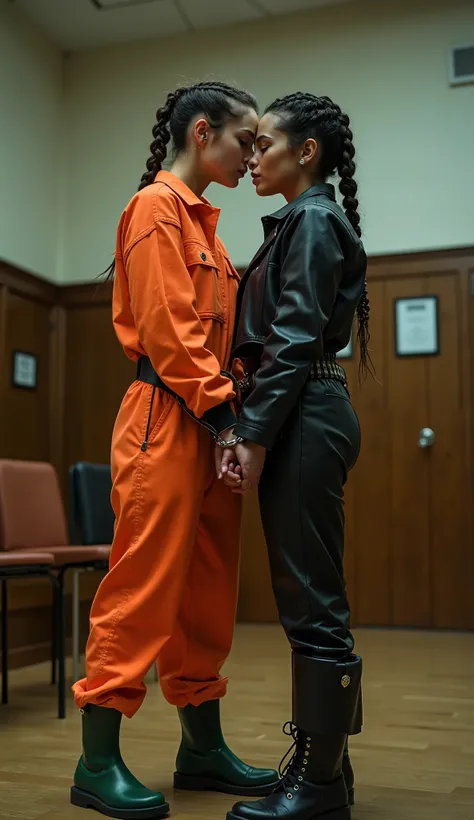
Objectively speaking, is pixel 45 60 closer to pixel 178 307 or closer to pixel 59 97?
pixel 59 97

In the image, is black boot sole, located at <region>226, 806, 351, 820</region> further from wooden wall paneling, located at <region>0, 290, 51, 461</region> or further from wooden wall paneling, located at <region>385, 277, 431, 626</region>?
wooden wall paneling, located at <region>0, 290, 51, 461</region>

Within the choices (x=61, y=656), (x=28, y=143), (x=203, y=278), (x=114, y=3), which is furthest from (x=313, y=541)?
(x=114, y=3)

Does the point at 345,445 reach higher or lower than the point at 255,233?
lower

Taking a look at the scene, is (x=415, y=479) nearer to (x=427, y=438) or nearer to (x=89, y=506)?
(x=427, y=438)

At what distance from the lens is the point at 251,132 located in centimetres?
186

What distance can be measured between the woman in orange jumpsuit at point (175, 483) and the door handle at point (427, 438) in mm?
2878

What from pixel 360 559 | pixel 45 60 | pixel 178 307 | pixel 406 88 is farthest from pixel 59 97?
pixel 178 307

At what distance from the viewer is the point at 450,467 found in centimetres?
457

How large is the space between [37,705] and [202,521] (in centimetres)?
137

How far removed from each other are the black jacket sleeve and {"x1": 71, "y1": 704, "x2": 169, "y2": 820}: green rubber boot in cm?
61

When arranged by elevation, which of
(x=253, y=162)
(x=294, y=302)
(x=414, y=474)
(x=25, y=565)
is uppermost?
(x=253, y=162)

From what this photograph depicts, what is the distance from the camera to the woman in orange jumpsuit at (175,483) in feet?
5.36

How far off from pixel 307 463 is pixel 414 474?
10.4ft

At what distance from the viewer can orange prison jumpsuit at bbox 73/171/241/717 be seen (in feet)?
5.36
